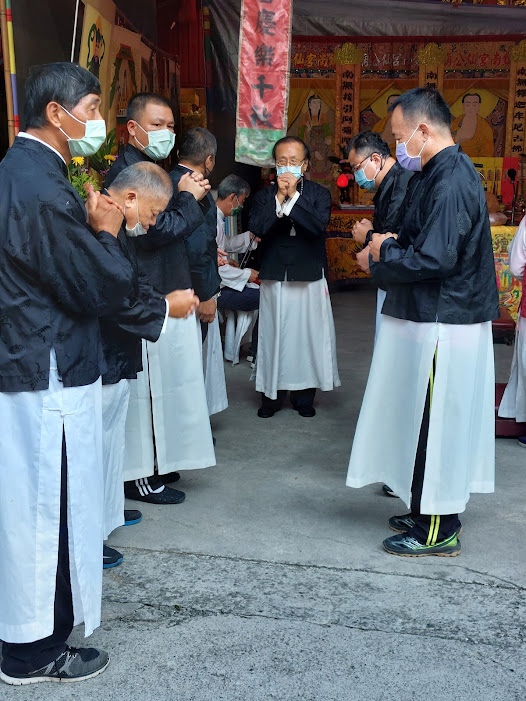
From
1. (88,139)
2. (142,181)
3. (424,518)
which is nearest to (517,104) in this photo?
(424,518)

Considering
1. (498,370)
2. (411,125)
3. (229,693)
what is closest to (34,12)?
(411,125)

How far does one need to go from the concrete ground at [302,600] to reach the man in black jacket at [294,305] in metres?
0.96

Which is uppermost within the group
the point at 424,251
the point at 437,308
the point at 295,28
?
the point at 295,28

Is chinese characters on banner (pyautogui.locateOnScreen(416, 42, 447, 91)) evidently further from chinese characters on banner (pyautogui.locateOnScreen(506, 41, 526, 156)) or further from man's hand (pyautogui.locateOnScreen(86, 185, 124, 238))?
man's hand (pyautogui.locateOnScreen(86, 185, 124, 238))

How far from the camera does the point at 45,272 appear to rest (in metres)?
2.11

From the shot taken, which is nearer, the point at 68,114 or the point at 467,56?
the point at 68,114

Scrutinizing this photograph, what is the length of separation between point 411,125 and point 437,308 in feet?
2.25

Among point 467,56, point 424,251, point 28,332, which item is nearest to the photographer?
point 28,332

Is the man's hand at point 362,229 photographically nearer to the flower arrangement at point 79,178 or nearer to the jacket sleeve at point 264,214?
the flower arrangement at point 79,178

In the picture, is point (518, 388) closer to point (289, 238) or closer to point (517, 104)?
point (289, 238)

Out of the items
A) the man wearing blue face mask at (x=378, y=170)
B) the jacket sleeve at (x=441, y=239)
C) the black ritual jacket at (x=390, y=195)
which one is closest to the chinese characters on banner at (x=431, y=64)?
the man wearing blue face mask at (x=378, y=170)

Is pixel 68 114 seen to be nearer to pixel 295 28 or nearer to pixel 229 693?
pixel 229 693

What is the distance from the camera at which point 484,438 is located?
3.22 m

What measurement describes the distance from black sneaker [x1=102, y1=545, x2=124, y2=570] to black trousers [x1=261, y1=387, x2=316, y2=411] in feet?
6.84
